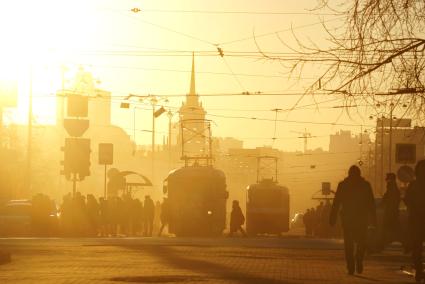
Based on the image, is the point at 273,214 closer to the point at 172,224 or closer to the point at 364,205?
the point at 172,224

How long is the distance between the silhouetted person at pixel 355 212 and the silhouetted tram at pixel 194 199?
30775 mm

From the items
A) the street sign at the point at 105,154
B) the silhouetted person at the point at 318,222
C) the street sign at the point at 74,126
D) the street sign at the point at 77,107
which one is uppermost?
the street sign at the point at 77,107

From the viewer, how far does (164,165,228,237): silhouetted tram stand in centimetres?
5125

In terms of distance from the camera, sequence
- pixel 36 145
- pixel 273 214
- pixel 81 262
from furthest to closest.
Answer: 1. pixel 36 145
2. pixel 273 214
3. pixel 81 262

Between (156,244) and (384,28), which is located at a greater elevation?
(384,28)

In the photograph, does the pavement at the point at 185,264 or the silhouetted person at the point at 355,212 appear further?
the silhouetted person at the point at 355,212

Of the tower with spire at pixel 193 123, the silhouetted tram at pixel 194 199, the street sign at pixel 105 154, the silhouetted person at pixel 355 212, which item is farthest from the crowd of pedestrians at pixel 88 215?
the silhouetted person at pixel 355 212

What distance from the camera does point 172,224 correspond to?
52094 mm

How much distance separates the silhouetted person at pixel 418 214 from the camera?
1875 cm

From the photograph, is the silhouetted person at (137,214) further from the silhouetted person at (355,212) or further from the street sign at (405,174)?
the silhouetted person at (355,212)

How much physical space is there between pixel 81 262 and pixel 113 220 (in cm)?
2202

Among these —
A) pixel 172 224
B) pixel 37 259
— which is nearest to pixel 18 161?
pixel 172 224

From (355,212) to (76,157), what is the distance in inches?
728

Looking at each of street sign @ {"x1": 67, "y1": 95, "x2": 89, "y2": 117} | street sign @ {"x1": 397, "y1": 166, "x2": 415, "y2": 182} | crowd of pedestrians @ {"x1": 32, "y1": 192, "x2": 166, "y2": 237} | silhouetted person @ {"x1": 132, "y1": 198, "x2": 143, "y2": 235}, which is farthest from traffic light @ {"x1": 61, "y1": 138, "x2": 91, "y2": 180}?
street sign @ {"x1": 397, "y1": 166, "x2": 415, "y2": 182}
